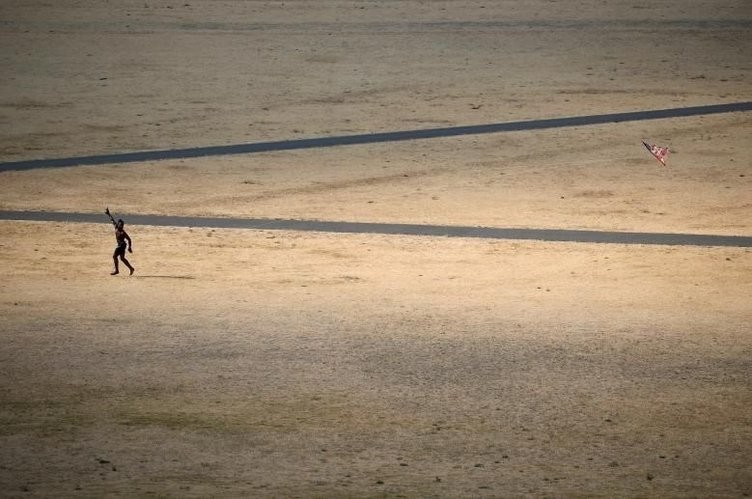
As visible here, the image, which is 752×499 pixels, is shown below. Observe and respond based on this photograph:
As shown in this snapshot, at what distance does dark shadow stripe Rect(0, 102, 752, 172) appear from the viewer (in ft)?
63.7

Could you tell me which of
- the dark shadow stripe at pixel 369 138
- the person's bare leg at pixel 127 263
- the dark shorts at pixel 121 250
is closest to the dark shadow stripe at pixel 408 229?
the person's bare leg at pixel 127 263

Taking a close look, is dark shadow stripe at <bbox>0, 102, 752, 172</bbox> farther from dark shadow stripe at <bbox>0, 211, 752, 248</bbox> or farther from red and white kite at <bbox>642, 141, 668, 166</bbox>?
dark shadow stripe at <bbox>0, 211, 752, 248</bbox>

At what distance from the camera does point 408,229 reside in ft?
51.5

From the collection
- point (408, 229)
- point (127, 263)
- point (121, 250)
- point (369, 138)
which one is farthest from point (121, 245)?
point (369, 138)

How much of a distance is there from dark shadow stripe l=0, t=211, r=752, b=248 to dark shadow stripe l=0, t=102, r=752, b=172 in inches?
119

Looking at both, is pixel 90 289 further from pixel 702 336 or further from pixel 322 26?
pixel 322 26

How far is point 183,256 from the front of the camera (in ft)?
47.1

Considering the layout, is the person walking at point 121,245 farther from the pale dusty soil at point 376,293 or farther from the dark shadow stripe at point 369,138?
the dark shadow stripe at point 369,138

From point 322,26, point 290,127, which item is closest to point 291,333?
point 290,127

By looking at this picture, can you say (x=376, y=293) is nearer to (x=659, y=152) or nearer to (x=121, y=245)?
(x=121, y=245)

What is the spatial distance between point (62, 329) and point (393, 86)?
49.2 ft

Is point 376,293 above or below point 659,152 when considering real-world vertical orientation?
below

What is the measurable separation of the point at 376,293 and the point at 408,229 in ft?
9.66

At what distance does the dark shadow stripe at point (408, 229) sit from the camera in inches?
594
